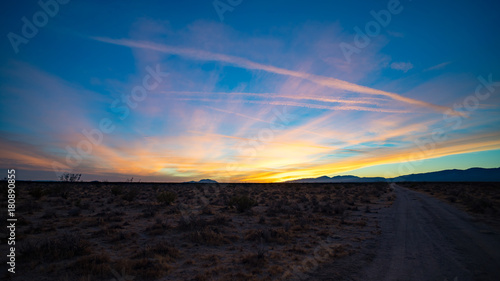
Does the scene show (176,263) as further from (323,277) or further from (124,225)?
(124,225)

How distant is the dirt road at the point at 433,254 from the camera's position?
22.5 feet

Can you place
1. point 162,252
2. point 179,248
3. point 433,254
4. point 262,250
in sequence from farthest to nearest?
point 179,248 < point 162,252 < point 262,250 < point 433,254

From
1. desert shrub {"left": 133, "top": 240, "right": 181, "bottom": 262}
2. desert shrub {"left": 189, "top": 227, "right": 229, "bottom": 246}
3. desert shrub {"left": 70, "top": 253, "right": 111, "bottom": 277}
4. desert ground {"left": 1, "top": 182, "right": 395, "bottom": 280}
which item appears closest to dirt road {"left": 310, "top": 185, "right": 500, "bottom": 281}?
desert ground {"left": 1, "top": 182, "right": 395, "bottom": 280}

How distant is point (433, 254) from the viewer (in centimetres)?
855

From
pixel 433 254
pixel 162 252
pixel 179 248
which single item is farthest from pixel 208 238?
pixel 433 254

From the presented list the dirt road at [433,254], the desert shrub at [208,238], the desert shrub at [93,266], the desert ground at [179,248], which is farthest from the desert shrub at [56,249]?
the dirt road at [433,254]

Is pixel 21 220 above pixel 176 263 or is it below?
above

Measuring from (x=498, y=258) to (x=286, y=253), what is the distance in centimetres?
729

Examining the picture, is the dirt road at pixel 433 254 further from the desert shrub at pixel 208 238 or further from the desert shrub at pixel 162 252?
the desert shrub at pixel 162 252

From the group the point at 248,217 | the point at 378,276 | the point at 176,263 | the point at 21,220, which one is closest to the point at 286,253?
the point at 378,276

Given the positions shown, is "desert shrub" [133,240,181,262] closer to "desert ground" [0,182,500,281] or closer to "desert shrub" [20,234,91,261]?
"desert ground" [0,182,500,281]

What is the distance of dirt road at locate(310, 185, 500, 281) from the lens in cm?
686

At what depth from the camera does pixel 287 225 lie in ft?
42.2

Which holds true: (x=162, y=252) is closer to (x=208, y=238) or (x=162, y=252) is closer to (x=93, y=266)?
(x=93, y=266)
